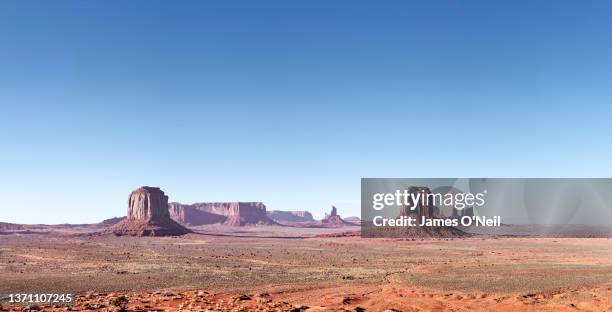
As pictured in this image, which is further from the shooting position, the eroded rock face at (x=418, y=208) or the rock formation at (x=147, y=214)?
the rock formation at (x=147, y=214)

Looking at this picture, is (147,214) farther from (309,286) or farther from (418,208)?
(309,286)

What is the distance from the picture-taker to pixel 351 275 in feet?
126

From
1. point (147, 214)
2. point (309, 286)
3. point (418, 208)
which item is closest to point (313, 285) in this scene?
point (309, 286)

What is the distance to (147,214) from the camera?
459ft

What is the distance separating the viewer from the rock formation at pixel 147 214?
132900mm

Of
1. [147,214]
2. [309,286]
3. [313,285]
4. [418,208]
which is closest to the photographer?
[309,286]

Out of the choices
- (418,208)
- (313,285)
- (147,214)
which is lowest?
(313,285)

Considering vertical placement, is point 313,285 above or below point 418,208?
below

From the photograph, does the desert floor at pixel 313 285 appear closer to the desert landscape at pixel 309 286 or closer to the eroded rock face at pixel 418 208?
the desert landscape at pixel 309 286

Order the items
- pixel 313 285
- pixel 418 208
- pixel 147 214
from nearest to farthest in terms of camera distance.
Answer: pixel 313 285
pixel 418 208
pixel 147 214

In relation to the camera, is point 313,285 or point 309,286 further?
point 313,285

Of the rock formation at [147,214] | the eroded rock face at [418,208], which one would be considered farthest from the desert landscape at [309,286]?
the rock formation at [147,214]

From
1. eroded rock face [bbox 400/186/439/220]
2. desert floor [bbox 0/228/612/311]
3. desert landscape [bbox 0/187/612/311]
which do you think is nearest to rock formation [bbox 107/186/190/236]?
eroded rock face [bbox 400/186/439/220]

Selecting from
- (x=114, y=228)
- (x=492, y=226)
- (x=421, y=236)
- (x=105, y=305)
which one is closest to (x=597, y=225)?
(x=492, y=226)
